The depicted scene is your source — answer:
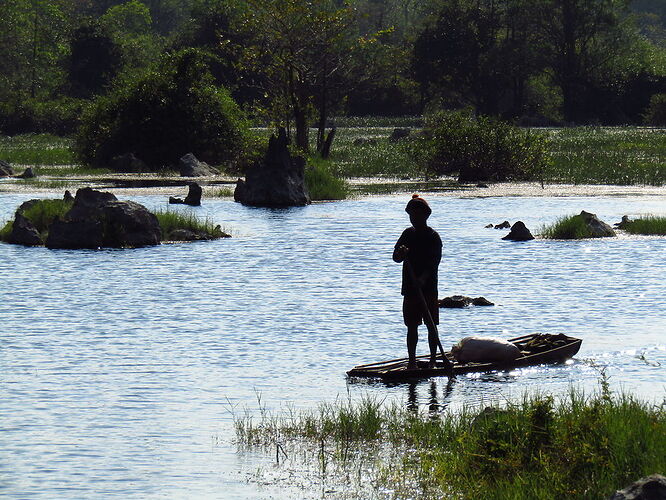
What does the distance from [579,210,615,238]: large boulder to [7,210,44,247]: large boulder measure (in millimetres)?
13818

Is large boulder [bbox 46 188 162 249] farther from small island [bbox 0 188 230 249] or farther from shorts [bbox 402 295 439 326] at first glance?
shorts [bbox 402 295 439 326]

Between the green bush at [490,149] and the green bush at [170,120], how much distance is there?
1114cm

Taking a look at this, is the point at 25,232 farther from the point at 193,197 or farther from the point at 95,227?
the point at 193,197

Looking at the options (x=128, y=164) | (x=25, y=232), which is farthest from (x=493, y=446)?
(x=128, y=164)

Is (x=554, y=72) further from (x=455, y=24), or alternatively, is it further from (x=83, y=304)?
(x=83, y=304)

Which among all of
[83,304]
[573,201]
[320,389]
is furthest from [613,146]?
[320,389]

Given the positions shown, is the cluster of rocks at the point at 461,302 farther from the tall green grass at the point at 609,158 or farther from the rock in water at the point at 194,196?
the tall green grass at the point at 609,158

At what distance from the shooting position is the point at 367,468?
12.0 metres

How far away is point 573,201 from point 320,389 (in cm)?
2875

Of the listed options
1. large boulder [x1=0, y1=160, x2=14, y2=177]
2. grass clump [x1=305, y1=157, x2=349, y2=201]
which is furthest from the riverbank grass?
large boulder [x1=0, y1=160, x2=14, y2=177]

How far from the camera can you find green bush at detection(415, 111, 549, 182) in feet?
168

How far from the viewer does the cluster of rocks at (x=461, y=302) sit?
72.4 feet

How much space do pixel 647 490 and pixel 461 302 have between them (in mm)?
13612

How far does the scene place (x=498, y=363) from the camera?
52.2ft
